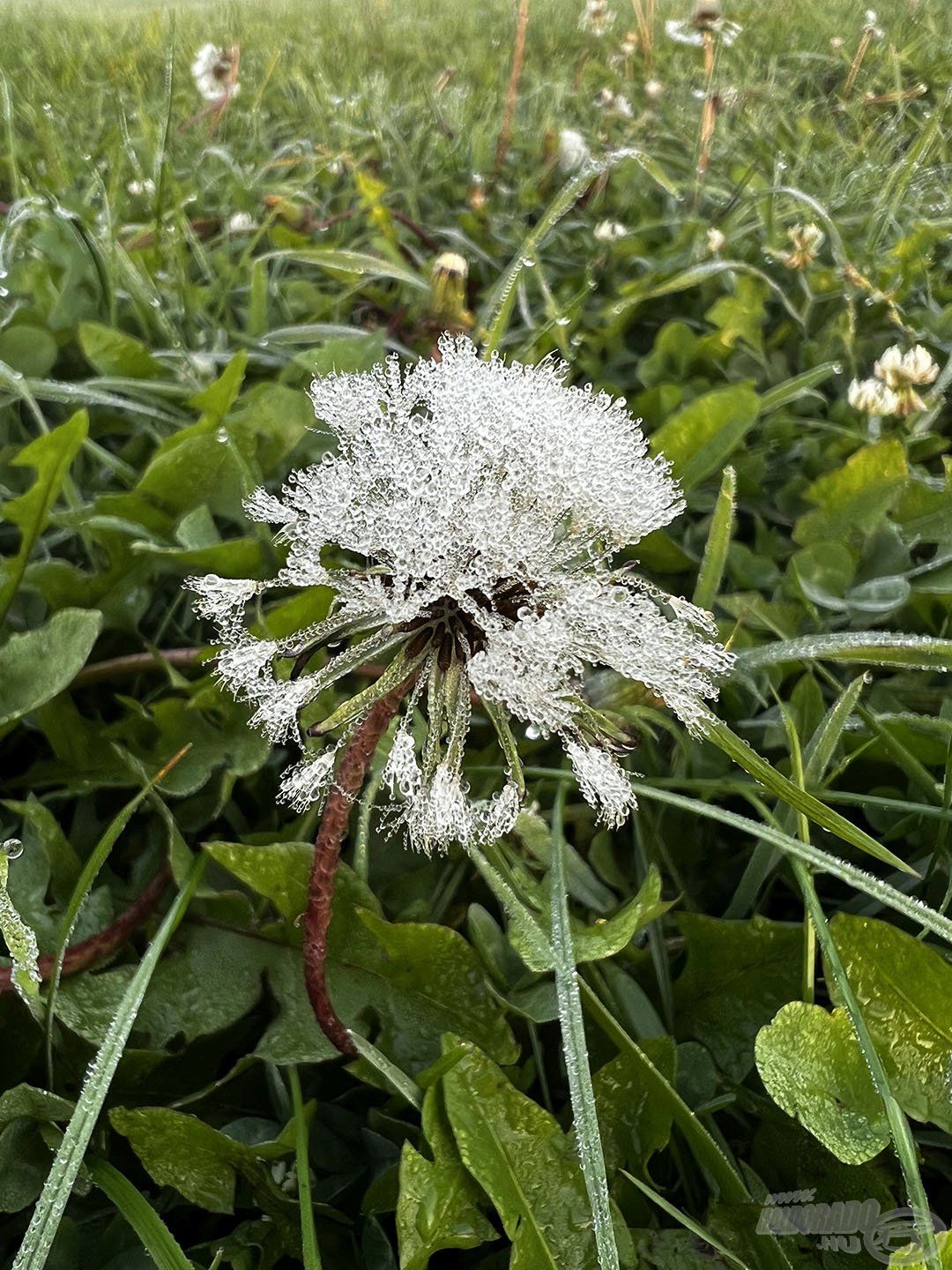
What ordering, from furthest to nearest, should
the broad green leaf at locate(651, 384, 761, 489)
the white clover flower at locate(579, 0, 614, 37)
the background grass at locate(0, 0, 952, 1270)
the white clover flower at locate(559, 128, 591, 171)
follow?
the white clover flower at locate(579, 0, 614, 37)
the white clover flower at locate(559, 128, 591, 171)
the broad green leaf at locate(651, 384, 761, 489)
the background grass at locate(0, 0, 952, 1270)

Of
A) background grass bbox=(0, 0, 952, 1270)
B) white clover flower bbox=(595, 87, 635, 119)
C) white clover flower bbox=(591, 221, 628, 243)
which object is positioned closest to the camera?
background grass bbox=(0, 0, 952, 1270)

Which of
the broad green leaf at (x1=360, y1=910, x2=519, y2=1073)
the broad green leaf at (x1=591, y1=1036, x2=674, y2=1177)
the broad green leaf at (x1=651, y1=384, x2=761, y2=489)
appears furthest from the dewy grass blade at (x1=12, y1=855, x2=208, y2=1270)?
the broad green leaf at (x1=651, y1=384, x2=761, y2=489)

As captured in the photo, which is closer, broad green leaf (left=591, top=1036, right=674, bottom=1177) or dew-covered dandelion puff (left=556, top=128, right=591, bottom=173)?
broad green leaf (left=591, top=1036, right=674, bottom=1177)

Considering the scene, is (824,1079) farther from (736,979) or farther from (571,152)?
(571,152)

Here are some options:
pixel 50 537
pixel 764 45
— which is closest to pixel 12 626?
pixel 50 537

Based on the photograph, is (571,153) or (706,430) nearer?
(706,430)

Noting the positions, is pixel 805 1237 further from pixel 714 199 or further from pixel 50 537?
pixel 714 199

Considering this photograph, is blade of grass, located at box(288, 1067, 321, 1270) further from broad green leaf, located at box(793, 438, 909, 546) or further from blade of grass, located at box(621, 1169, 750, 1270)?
broad green leaf, located at box(793, 438, 909, 546)

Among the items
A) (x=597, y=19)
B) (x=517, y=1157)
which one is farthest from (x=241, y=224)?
(x=597, y=19)
